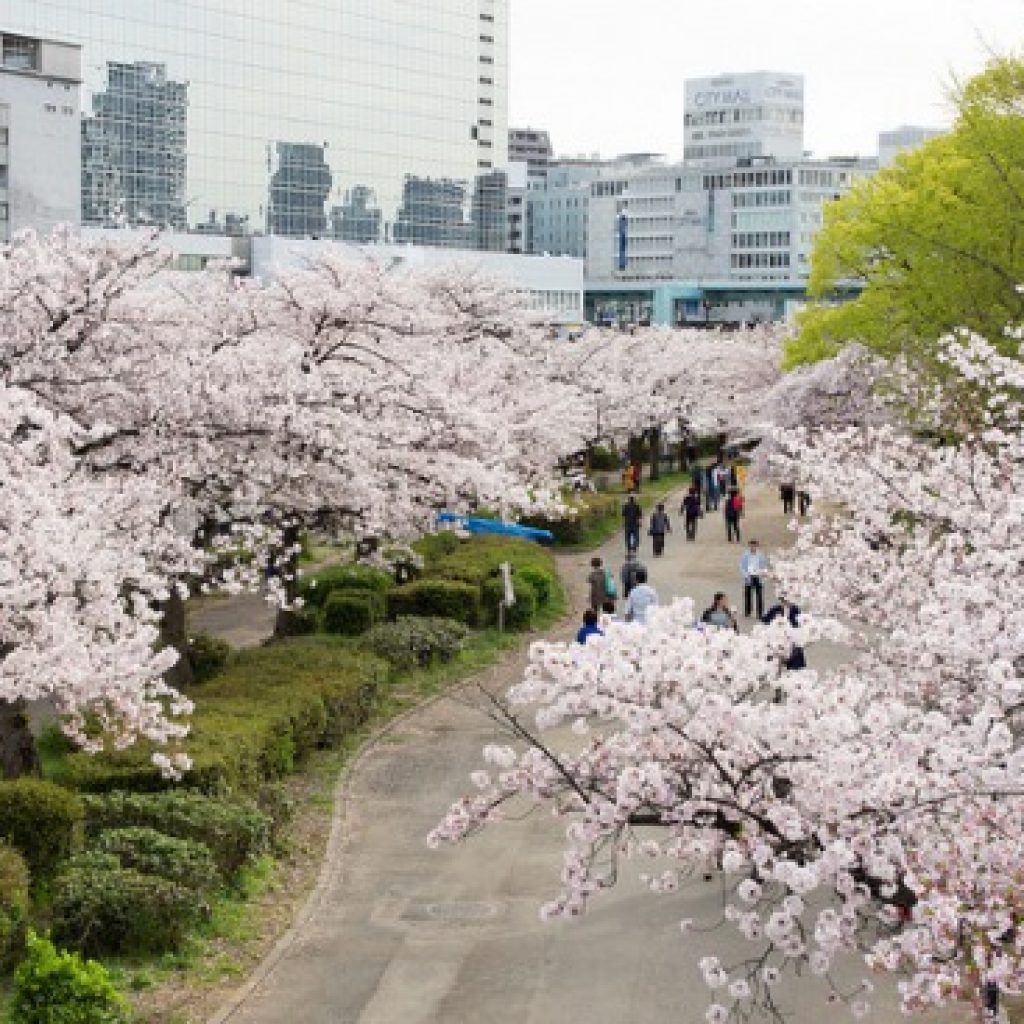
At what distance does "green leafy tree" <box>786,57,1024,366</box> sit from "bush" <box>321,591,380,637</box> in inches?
404

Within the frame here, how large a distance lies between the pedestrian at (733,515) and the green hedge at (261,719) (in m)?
17.4

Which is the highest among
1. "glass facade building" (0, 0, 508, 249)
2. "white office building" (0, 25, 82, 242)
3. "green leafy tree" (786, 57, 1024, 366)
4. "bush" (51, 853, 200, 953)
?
"glass facade building" (0, 0, 508, 249)

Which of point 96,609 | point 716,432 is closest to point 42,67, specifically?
point 716,432

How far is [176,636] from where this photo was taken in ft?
71.3

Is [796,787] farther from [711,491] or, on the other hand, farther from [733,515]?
[711,491]

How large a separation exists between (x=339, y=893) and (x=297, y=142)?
110124 mm

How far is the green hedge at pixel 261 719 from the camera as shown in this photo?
15867mm

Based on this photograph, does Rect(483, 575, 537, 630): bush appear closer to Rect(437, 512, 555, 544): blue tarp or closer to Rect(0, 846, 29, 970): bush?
Rect(437, 512, 555, 544): blue tarp

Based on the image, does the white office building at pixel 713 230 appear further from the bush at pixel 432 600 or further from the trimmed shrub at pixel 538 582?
the bush at pixel 432 600

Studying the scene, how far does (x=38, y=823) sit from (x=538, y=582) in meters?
17.2

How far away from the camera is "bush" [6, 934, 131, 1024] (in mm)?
11023

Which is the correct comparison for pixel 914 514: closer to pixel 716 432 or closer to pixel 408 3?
pixel 716 432

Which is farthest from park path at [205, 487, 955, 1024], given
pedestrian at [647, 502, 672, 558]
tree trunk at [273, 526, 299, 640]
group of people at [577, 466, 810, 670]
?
pedestrian at [647, 502, 672, 558]

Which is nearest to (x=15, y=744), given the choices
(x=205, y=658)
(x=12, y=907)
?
(x=12, y=907)
